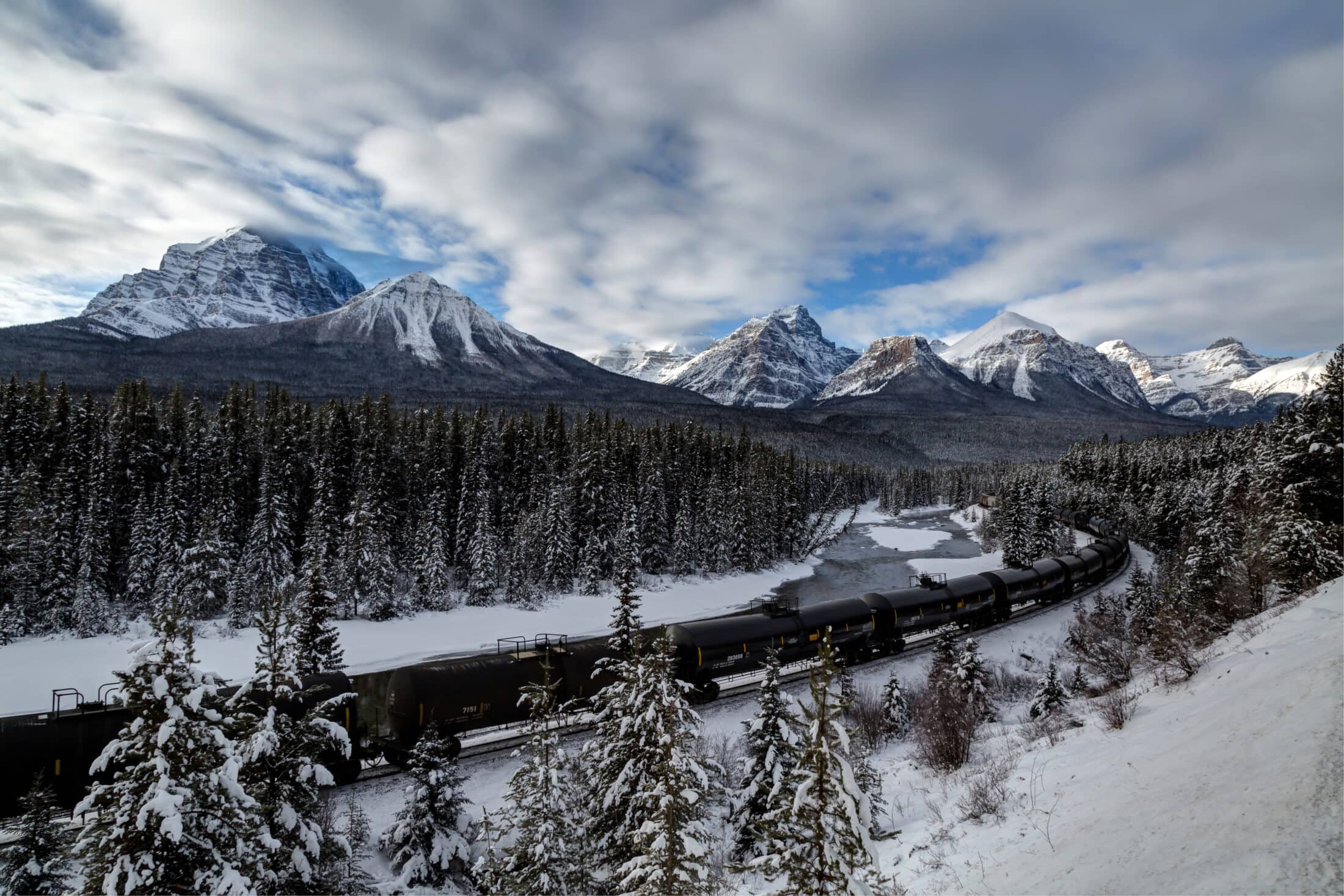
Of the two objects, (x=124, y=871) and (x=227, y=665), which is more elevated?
(x=124, y=871)

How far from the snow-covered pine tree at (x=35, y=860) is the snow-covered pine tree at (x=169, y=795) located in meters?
5.08

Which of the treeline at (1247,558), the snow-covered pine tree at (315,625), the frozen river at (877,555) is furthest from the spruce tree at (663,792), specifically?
the frozen river at (877,555)

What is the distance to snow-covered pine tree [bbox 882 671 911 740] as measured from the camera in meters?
25.1

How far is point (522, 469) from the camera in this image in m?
66.4

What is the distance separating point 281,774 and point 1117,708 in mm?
19739

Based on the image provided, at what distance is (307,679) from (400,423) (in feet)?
192

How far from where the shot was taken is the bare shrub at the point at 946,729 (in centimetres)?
1834

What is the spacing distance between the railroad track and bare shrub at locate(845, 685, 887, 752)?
2864 millimetres

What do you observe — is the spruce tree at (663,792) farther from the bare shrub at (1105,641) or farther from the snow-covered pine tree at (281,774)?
the bare shrub at (1105,641)

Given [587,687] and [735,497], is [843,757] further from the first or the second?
[735,497]

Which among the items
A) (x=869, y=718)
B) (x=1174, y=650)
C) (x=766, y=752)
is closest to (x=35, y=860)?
(x=766, y=752)

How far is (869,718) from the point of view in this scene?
82.9 ft

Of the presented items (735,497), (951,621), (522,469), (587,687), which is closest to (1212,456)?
(735,497)

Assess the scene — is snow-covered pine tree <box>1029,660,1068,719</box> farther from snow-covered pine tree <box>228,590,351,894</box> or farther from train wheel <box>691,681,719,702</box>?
snow-covered pine tree <box>228,590,351,894</box>
